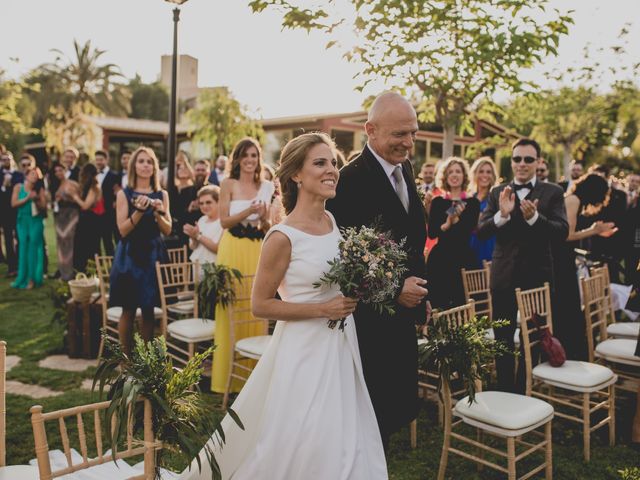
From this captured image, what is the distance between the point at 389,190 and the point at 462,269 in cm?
304

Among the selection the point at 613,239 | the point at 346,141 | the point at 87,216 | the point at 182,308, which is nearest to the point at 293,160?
the point at 182,308

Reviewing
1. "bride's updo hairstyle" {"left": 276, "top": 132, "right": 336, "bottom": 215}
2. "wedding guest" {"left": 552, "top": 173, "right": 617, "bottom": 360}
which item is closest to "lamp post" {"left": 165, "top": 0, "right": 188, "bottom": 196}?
"wedding guest" {"left": 552, "top": 173, "right": 617, "bottom": 360}

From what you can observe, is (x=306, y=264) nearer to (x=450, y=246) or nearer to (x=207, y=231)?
(x=450, y=246)

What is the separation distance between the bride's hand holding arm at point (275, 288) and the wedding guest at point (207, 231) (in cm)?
376

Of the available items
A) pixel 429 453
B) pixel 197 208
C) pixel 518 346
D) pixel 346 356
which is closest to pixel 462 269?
pixel 518 346

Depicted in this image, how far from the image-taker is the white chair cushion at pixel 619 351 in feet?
16.0

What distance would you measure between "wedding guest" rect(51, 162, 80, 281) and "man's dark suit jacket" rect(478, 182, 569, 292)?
7779mm

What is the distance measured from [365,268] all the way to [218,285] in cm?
289

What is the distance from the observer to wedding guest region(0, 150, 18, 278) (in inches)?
457

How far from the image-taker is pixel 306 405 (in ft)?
8.69

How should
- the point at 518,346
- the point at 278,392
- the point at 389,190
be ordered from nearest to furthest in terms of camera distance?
the point at 278,392, the point at 389,190, the point at 518,346

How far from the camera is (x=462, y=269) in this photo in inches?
234

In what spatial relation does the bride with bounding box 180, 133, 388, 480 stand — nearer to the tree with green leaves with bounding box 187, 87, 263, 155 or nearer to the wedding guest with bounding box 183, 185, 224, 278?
the wedding guest with bounding box 183, 185, 224, 278

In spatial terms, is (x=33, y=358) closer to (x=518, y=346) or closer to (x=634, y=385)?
(x=518, y=346)
